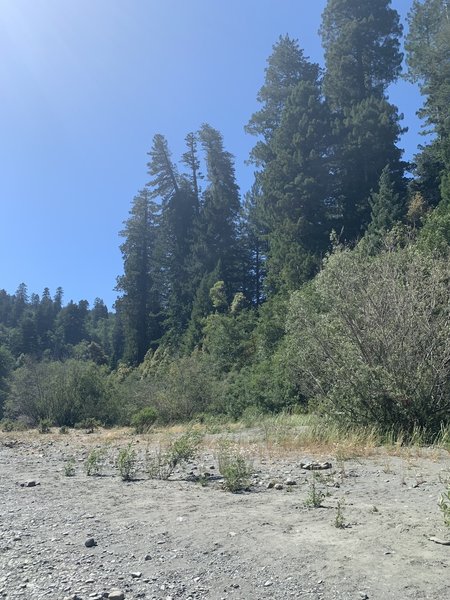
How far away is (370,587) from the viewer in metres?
3.56

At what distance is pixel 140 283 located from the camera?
59.8m

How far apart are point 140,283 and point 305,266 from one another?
2983 cm

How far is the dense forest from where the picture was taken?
1163 centimetres

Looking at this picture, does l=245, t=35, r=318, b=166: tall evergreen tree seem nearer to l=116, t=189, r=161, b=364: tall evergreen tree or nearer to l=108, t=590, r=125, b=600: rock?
l=116, t=189, r=161, b=364: tall evergreen tree

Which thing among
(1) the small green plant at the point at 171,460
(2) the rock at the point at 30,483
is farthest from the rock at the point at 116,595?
(2) the rock at the point at 30,483

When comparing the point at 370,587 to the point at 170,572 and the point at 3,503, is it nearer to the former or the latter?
the point at 170,572

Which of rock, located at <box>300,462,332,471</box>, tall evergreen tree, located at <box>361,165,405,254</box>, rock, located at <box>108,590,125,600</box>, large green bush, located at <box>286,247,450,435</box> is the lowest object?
rock, located at <box>300,462,332,471</box>

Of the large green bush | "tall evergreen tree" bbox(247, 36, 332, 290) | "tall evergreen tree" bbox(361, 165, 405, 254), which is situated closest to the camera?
the large green bush

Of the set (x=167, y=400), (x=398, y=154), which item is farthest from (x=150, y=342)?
(x=398, y=154)

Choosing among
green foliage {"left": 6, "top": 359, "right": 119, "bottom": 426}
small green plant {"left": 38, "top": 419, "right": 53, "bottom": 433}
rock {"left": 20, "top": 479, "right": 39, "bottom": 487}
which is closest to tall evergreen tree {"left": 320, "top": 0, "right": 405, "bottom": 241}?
green foliage {"left": 6, "top": 359, "right": 119, "bottom": 426}

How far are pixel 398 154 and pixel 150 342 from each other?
33.0m

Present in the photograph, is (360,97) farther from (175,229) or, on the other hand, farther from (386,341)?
(386,341)

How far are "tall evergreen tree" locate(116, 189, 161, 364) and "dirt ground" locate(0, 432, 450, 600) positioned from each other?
51.1 m

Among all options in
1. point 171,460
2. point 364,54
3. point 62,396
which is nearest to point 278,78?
point 364,54
